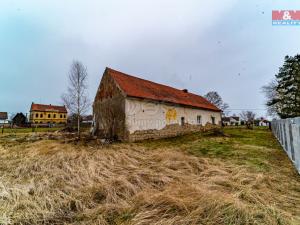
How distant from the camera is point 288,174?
420 cm

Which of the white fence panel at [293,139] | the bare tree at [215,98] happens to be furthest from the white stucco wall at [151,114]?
the bare tree at [215,98]

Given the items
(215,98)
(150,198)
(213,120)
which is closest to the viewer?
(150,198)

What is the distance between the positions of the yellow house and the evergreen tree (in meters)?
47.8

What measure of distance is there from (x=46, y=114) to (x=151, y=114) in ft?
155

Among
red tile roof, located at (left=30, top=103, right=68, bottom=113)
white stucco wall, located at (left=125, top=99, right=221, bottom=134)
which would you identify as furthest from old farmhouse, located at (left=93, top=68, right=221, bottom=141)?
red tile roof, located at (left=30, top=103, right=68, bottom=113)

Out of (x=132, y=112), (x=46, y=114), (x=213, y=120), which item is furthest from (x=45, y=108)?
(x=213, y=120)

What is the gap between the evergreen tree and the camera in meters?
22.3

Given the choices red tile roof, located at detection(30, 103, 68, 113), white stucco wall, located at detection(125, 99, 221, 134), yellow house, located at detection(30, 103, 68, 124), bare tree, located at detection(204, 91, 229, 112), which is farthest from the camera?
red tile roof, located at detection(30, 103, 68, 113)

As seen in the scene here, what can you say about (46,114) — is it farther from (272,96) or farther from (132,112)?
(272,96)

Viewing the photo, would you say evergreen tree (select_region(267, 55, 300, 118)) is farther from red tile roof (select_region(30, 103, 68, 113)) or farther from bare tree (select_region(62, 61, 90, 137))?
red tile roof (select_region(30, 103, 68, 113))

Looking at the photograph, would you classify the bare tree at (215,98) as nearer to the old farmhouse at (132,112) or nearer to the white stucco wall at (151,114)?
the white stucco wall at (151,114)

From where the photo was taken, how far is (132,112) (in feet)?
37.0

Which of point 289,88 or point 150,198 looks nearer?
point 150,198

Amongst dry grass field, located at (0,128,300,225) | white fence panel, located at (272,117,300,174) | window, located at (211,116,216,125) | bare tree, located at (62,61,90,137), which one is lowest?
dry grass field, located at (0,128,300,225)
